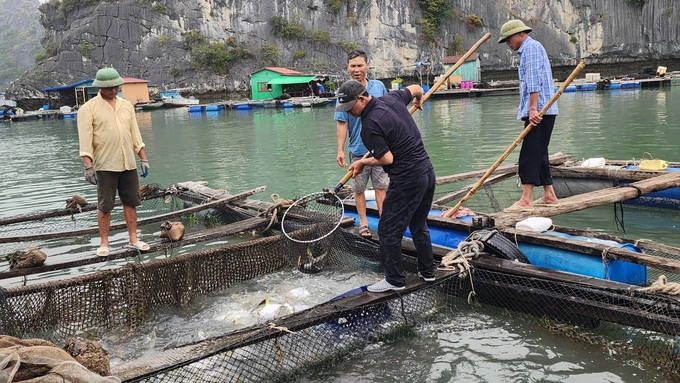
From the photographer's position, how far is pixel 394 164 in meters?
4.71

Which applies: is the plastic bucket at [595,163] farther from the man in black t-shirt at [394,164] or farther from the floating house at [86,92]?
the floating house at [86,92]

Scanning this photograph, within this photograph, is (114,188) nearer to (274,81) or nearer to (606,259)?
(606,259)

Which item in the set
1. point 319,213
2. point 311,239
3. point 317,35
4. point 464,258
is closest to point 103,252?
point 311,239

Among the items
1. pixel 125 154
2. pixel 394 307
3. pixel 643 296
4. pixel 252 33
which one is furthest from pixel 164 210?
pixel 252 33

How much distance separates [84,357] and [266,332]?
1298 millimetres

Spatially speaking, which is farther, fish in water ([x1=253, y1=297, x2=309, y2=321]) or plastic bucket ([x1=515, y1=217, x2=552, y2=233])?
plastic bucket ([x1=515, y1=217, x2=552, y2=233])

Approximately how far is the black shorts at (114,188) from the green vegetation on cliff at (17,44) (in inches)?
5720

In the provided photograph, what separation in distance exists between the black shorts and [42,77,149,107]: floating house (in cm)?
5527

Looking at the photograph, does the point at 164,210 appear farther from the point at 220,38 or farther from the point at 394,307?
the point at 220,38

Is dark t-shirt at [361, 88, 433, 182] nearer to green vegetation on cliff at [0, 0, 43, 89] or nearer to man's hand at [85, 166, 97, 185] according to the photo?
man's hand at [85, 166, 97, 185]

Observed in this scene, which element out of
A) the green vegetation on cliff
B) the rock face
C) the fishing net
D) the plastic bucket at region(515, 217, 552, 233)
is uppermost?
the green vegetation on cliff

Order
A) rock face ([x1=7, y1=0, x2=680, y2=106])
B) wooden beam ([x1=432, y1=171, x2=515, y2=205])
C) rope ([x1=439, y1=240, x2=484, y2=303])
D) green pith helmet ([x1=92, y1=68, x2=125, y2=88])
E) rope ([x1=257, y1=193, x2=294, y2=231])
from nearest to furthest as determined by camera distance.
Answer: rope ([x1=439, y1=240, x2=484, y2=303]) < green pith helmet ([x1=92, y1=68, x2=125, y2=88]) < rope ([x1=257, y1=193, x2=294, y2=231]) < wooden beam ([x1=432, y1=171, x2=515, y2=205]) < rock face ([x1=7, y1=0, x2=680, y2=106])

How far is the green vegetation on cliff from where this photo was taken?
443 ft

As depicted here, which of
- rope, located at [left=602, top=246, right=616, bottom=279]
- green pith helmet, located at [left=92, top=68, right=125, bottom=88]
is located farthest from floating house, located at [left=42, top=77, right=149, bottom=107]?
rope, located at [left=602, top=246, right=616, bottom=279]
